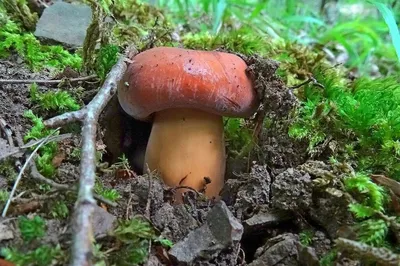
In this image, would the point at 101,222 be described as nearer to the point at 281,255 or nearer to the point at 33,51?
the point at 281,255

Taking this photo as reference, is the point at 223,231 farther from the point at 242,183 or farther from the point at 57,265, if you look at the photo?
the point at 57,265

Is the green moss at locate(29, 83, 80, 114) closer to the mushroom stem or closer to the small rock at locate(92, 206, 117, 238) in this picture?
the mushroom stem

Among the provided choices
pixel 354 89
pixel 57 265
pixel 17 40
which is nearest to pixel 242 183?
pixel 57 265

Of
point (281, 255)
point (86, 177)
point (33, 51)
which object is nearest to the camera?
point (86, 177)

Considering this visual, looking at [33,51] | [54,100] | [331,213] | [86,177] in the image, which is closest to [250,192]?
[331,213]

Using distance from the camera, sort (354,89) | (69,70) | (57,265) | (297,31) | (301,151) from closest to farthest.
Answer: (57,265)
(301,151)
(69,70)
(354,89)
(297,31)

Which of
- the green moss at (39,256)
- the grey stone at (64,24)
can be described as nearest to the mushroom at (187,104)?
the green moss at (39,256)
